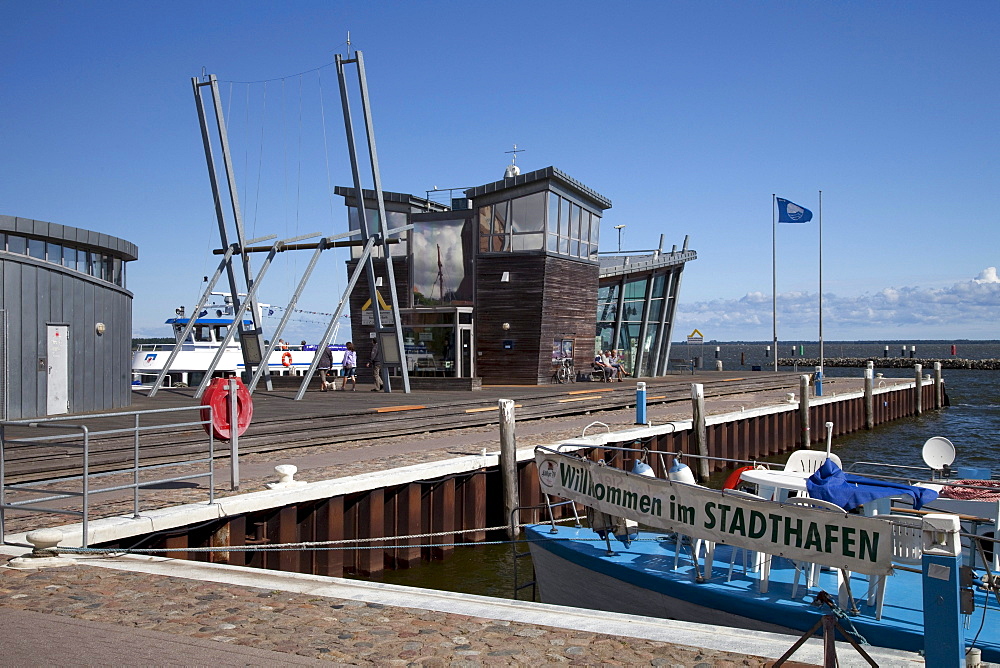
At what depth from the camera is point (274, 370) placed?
146 feet

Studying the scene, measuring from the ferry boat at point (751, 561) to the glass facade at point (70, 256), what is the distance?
13.1 metres

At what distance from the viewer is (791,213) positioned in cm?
4622

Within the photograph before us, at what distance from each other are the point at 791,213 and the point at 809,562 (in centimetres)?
4295

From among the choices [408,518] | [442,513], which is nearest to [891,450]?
[442,513]

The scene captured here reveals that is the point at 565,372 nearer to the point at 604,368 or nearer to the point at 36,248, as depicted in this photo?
the point at 604,368

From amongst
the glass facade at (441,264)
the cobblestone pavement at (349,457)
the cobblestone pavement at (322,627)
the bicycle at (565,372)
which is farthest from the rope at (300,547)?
the glass facade at (441,264)

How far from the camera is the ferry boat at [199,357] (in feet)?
127

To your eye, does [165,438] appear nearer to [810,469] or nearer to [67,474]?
[67,474]

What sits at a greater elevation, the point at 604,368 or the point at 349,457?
the point at 604,368

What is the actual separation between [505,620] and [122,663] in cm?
232

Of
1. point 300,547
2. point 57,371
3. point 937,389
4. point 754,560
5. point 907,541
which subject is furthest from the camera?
point 937,389

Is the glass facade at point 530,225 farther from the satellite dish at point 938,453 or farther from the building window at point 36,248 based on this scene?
the satellite dish at point 938,453

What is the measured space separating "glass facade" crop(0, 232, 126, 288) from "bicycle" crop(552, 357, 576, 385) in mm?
14822

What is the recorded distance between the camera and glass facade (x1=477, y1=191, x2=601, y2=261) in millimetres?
29281
